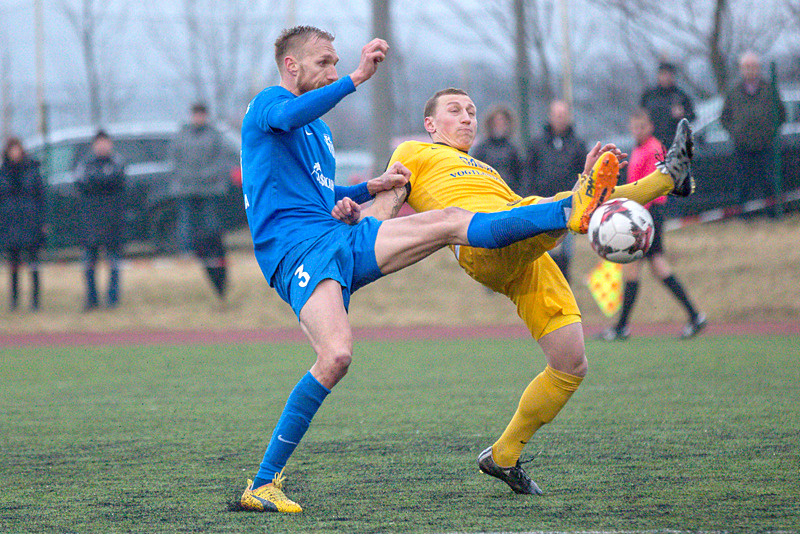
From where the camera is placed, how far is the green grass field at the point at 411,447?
341 centimetres

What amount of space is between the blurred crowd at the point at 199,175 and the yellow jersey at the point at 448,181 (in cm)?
664

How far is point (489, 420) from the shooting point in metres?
5.51

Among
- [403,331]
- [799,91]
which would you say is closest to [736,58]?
[799,91]

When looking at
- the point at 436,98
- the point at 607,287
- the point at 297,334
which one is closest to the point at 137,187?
the point at 297,334

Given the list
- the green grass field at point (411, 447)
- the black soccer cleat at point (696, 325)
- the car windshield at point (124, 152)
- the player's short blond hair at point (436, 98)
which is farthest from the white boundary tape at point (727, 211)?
the player's short blond hair at point (436, 98)

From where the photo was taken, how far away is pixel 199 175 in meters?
12.1

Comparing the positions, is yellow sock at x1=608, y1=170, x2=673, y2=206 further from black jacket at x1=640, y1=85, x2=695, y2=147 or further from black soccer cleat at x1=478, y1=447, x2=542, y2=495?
black jacket at x1=640, y1=85, x2=695, y2=147

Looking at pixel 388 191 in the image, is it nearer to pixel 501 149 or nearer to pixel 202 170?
pixel 501 149

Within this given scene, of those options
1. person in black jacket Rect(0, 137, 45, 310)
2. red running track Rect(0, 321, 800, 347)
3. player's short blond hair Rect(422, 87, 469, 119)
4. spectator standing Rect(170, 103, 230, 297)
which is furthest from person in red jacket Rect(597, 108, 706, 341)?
person in black jacket Rect(0, 137, 45, 310)

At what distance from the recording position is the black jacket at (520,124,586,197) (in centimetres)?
1038

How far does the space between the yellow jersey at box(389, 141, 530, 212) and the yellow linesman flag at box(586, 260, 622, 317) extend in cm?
681

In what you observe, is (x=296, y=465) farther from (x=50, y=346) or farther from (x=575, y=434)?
(x=50, y=346)

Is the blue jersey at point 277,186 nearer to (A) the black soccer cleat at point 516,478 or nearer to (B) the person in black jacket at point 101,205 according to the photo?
(A) the black soccer cleat at point 516,478

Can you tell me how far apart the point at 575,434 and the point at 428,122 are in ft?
6.19
